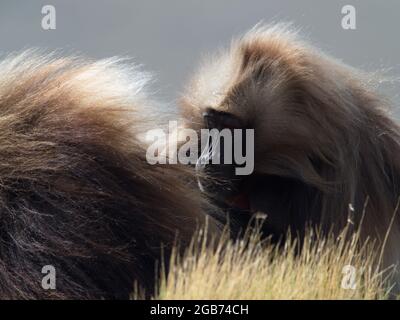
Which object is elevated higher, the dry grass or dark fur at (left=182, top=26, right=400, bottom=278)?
dark fur at (left=182, top=26, right=400, bottom=278)

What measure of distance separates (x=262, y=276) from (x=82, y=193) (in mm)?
1035

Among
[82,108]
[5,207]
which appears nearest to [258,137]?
[82,108]

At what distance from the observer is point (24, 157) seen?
445cm

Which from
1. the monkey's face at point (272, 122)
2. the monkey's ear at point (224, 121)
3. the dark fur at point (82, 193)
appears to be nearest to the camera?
the dark fur at point (82, 193)

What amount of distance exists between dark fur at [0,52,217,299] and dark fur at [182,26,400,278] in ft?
1.67

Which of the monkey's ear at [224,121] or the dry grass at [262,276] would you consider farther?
the monkey's ear at [224,121]

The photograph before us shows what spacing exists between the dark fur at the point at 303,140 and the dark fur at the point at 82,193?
51cm

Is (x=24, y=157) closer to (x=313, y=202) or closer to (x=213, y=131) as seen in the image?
(x=213, y=131)

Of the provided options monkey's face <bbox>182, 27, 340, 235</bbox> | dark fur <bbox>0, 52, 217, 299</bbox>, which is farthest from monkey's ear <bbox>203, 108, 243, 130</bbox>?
dark fur <bbox>0, 52, 217, 299</bbox>

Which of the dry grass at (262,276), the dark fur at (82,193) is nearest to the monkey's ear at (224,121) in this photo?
the dark fur at (82,193)

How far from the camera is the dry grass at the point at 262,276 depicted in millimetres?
3568

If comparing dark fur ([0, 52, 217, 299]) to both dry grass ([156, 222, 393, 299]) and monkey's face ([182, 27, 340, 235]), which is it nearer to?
dry grass ([156, 222, 393, 299])

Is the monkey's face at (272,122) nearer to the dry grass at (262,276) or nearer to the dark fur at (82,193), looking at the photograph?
the dark fur at (82,193)

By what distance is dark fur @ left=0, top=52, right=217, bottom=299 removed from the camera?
4.18 metres
